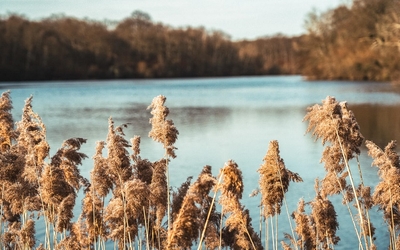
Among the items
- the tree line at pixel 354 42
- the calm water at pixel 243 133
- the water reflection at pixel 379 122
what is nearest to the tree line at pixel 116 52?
the tree line at pixel 354 42

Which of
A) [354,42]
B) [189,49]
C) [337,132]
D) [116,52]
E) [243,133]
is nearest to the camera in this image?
[337,132]

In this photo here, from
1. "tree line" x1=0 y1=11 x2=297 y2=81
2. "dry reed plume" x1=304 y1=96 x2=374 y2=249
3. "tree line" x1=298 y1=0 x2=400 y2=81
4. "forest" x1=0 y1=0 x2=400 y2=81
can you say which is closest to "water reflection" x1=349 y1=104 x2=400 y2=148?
"dry reed plume" x1=304 y1=96 x2=374 y2=249

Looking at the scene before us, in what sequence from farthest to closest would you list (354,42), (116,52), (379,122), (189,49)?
(189,49)
(116,52)
(354,42)
(379,122)

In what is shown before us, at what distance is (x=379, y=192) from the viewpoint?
5.34 m

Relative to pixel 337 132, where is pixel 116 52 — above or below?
above

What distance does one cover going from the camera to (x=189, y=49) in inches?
4422

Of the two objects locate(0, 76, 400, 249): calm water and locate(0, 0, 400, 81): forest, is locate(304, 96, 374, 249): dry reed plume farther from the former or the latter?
locate(0, 0, 400, 81): forest

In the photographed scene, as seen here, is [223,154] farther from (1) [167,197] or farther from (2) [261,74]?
(2) [261,74]

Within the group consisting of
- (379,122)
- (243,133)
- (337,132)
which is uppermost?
(337,132)

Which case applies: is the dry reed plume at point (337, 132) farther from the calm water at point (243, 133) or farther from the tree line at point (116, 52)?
the tree line at point (116, 52)

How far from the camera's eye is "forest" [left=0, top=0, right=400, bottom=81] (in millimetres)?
58147

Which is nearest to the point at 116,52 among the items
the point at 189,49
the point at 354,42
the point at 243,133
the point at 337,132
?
the point at 189,49

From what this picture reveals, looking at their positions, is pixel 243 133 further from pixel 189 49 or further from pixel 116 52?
pixel 189 49

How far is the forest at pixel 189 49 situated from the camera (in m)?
58.1
